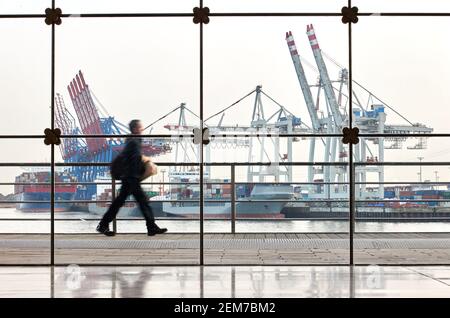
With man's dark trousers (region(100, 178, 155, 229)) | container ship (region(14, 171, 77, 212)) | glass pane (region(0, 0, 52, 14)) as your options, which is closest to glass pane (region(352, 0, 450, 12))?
container ship (region(14, 171, 77, 212))

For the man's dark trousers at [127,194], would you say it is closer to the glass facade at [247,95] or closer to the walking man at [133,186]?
the walking man at [133,186]

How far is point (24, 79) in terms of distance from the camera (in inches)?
618

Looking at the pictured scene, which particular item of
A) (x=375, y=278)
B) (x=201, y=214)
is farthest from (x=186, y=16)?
(x=375, y=278)

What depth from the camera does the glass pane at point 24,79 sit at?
13633mm

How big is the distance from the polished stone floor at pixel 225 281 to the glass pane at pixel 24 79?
10.7 metres

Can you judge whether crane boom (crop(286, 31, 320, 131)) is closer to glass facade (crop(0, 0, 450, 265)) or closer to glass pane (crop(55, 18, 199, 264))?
glass facade (crop(0, 0, 450, 265))

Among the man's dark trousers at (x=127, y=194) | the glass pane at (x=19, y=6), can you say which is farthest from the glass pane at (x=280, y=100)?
the man's dark trousers at (x=127, y=194)

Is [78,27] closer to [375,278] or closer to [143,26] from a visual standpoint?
[143,26]

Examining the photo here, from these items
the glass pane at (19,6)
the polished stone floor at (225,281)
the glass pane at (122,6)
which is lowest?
the polished stone floor at (225,281)

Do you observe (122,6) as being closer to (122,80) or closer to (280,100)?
(122,80)

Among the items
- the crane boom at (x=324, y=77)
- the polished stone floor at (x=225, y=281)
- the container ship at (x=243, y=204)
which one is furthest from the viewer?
the crane boom at (x=324, y=77)

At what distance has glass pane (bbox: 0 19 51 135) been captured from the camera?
13.6 meters

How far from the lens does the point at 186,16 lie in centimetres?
228
